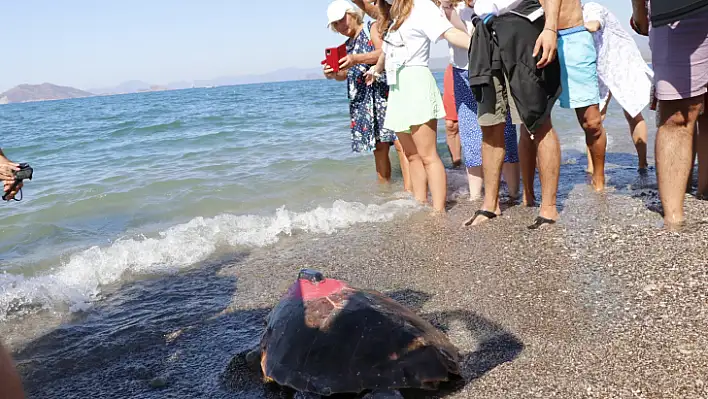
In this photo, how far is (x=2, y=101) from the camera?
9350 centimetres

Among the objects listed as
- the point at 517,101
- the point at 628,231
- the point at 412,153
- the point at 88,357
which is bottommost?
the point at 88,357

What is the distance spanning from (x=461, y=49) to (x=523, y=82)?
3.77 ft

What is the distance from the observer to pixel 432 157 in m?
4.80

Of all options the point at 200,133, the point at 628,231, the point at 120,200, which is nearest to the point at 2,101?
the point at 200,133

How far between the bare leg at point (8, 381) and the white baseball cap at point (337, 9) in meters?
4.51

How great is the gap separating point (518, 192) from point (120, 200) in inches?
205

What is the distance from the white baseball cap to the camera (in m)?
5.43

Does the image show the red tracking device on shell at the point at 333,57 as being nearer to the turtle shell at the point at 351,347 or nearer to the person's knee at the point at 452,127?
the person's knee at the point at 452,127

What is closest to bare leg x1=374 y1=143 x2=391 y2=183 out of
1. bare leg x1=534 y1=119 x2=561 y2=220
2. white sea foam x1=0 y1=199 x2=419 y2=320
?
white sea foam x1=0 y1=199 x2=419 y2=320

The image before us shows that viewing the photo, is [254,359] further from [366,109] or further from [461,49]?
[366,109]

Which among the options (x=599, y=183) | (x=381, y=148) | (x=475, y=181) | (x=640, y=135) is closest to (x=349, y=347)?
(x=475, y=181)

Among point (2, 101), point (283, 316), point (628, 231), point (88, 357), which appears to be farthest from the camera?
point (2, 101)

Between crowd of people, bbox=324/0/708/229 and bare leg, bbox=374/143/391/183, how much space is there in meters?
0.27

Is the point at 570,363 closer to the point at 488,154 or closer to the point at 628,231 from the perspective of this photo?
the point at 628,231
